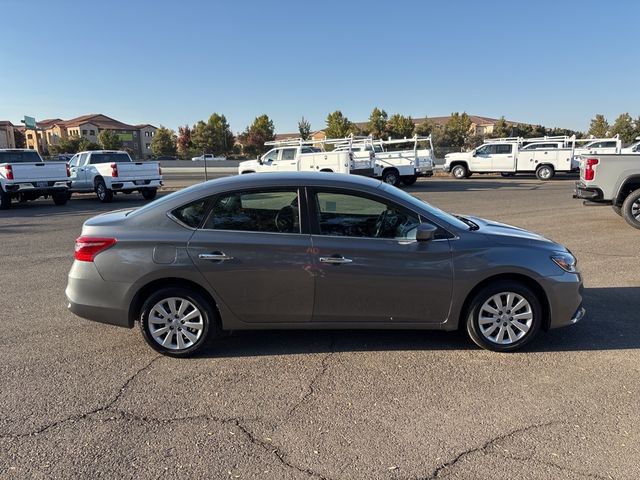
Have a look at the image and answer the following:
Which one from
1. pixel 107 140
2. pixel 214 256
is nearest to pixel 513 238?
pixel 214 256

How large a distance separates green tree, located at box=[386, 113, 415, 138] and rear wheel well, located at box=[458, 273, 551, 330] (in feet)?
226

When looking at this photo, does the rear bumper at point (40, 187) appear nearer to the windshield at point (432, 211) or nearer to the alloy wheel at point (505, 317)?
the windshield at point (432, 211)

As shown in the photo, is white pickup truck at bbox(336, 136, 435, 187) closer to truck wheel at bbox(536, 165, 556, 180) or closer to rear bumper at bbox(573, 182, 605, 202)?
truck wheel at bbox(536, 165, 556, 180)

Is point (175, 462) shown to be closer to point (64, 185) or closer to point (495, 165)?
point (64, 185)

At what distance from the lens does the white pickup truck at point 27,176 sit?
1520 centimetres

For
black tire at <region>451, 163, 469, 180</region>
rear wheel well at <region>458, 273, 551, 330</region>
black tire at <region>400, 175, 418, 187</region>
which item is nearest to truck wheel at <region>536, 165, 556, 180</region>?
black tire at <region>451, 163, 469, 180</region>

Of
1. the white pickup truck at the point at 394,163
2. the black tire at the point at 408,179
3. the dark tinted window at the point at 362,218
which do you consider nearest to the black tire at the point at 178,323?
the dark tinted window at the point at 362,218

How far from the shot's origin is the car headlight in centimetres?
408

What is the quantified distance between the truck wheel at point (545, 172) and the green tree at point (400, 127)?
46.9 meters

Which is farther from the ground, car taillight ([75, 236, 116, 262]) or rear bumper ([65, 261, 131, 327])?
car taillight ([75, 236, 116, 262])

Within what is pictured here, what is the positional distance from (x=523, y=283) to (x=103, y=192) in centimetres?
1672

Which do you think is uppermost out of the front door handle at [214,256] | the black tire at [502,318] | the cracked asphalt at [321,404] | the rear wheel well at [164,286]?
the front door handle at [214,256]

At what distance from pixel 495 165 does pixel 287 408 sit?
25.3m

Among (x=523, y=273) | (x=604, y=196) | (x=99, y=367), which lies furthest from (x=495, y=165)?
(x=99, y=367)
